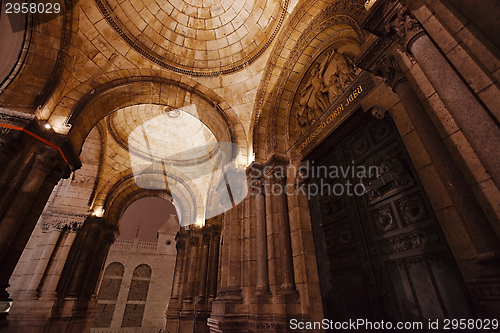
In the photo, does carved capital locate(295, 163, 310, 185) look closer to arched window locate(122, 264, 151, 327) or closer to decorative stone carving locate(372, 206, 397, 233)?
decorative stone carving locate(372, 206, 397, 233)

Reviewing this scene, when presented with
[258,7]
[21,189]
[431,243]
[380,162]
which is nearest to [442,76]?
[380,162]

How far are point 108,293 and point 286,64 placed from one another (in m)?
20.0

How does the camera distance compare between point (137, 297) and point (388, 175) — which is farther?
point (137, 297)

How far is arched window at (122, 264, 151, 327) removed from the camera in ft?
54.2

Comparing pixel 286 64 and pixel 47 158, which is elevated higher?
pixel 286 64

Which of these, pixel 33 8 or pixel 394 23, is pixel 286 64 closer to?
pixel 394 23

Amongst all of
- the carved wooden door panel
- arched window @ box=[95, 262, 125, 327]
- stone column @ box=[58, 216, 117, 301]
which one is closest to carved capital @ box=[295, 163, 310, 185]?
the carved wooden door panel

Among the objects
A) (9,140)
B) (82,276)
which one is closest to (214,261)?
(82,276)

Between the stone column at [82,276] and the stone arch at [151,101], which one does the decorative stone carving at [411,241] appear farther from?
the stone column at [82,276]

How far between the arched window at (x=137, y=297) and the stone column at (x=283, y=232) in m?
18.0

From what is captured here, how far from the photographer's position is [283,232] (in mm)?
4566

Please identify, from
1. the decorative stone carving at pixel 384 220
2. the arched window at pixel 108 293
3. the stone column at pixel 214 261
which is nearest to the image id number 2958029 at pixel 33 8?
the decorative stone carving at pixel 384 220

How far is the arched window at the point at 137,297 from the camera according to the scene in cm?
1652

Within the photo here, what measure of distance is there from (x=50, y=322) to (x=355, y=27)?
11.2 metres
